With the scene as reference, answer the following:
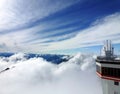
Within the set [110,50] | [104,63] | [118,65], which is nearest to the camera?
[118,65]

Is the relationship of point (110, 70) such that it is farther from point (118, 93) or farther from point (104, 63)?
point (118, 93)

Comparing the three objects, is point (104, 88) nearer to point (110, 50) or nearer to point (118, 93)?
point (118, 93)

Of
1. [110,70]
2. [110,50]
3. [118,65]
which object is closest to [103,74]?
[110,70]

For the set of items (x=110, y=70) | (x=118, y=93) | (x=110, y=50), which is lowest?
(x=118, y=93)

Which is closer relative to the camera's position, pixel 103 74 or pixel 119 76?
pixel 119 76

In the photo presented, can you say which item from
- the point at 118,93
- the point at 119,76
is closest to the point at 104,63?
the point at 119,76

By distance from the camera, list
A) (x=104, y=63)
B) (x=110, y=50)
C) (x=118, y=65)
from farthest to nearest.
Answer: (x=110, y=50)
(x=104, y=63)
(x=118, y=65)

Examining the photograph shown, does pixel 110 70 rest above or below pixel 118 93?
above

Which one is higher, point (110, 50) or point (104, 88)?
point (110, 50)

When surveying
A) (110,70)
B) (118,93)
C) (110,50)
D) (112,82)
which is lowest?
(118,93)

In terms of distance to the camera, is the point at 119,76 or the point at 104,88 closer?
the point at 119,76
